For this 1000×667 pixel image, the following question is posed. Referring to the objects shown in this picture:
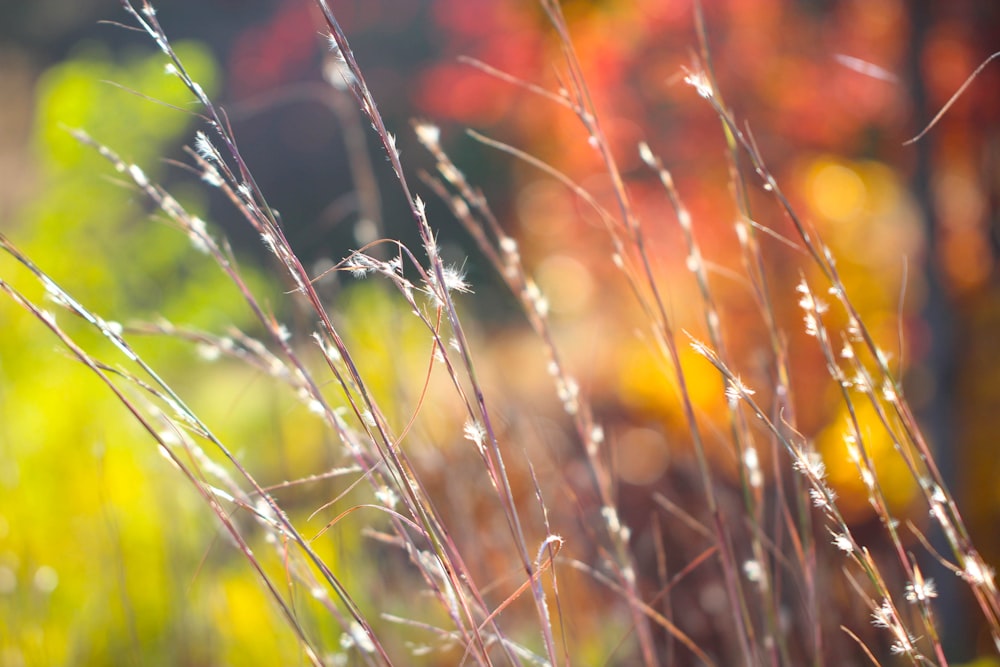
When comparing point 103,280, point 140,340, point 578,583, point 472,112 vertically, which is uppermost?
point 472,112

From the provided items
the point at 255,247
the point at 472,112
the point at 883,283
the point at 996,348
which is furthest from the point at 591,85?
the point at 255,247

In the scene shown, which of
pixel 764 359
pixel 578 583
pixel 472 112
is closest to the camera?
pixel 764 359

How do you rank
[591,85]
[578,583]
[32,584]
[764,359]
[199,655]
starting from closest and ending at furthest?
[764,359] → [32,584] → [199,655] → [578,583] → [591,85]

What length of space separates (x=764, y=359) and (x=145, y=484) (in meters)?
2.19

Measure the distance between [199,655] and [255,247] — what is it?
7.77 metres

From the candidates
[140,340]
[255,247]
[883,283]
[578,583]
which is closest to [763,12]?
[883,283]

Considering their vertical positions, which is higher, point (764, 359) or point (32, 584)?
point (764, 359)

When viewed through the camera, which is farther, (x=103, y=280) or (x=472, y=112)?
(x=472, y=112)

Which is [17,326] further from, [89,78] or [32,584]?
[32,584]

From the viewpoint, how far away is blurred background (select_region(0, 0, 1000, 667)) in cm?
195

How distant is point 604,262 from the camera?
14.0 ft

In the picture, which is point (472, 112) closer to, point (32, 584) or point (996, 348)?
point (996, 348)

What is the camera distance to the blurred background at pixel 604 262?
1948 millimetres

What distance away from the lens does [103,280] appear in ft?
9.55
